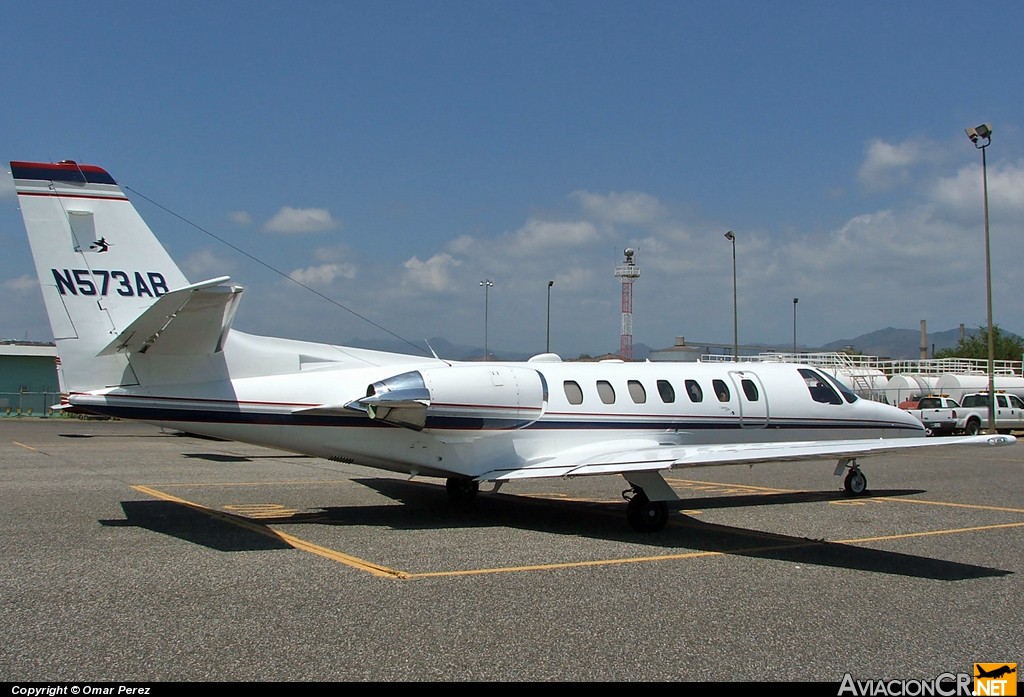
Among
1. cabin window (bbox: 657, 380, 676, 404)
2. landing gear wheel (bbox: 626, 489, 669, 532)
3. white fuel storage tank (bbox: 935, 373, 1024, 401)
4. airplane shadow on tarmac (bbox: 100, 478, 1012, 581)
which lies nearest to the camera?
airplane shadow on tarmac (bbox: 100, 478, 1012, 581)

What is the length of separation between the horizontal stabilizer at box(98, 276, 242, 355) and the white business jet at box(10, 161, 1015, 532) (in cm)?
2

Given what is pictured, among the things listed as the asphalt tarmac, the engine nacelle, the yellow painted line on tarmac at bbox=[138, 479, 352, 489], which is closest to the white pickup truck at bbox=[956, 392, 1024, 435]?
the asphalt tarmac

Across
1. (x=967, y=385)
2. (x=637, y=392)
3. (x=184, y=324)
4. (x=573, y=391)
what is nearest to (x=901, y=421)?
(x=637, y=392)

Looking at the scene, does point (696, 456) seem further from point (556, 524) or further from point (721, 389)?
point (721, 389)

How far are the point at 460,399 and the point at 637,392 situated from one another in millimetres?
3412

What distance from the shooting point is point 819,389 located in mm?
16578

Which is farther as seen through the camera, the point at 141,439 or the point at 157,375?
the point at 141,439

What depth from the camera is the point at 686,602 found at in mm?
8227

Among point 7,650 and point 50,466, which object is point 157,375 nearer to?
point 7,650

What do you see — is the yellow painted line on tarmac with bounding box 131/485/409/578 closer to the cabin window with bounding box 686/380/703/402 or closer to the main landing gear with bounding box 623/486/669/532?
the main landing gear with bounding box 623/486/669/532

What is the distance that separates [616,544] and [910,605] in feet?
13.1

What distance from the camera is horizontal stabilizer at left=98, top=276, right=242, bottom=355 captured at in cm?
1059

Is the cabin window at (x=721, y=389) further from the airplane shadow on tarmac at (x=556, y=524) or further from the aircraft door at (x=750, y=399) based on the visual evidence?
the airplane shadow on tarmac at (x=556, y=524)

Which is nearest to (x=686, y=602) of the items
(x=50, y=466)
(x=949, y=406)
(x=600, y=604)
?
(x=600, y=604)
